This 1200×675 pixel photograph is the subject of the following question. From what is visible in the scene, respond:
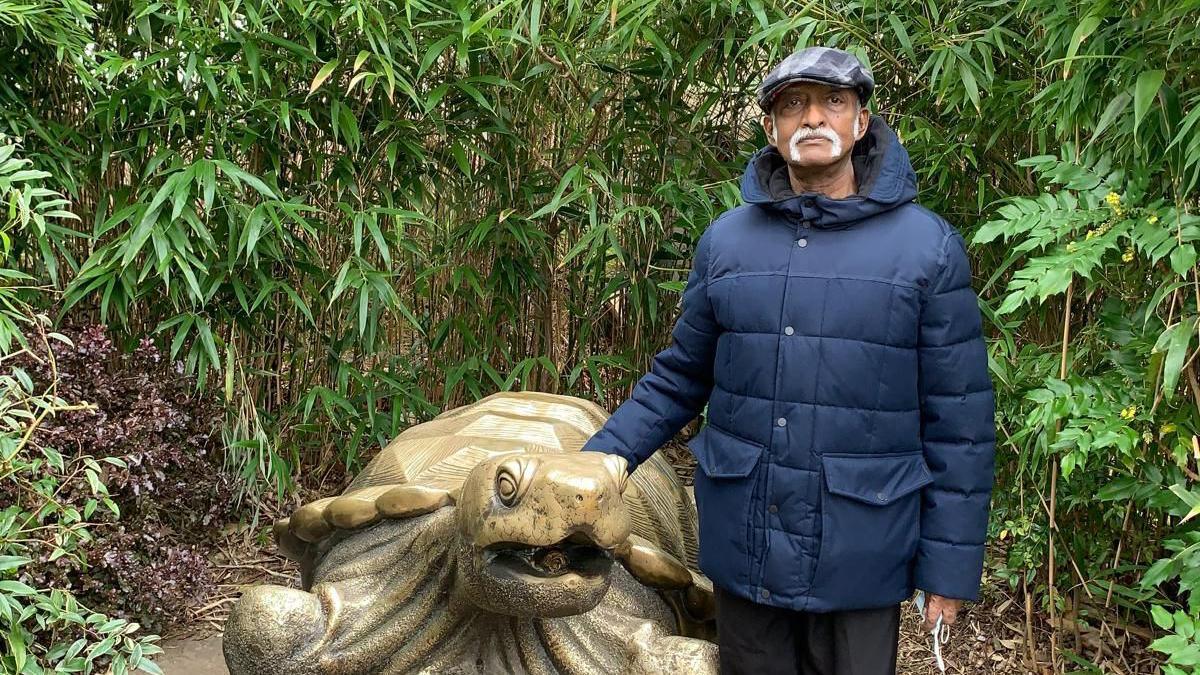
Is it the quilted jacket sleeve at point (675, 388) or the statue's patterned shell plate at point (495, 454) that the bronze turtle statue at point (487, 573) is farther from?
the quilted jacket sleeve at point (675, 388)

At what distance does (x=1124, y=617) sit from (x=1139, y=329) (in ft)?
3.29

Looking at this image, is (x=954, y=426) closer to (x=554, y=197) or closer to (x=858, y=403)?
(x=858, y=403)

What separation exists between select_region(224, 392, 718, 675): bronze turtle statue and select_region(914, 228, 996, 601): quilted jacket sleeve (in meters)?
0.46

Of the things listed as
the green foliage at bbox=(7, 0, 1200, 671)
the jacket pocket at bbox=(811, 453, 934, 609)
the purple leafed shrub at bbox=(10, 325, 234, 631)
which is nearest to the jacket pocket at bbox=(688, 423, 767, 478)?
the jacket pocket at bbox=(811, 453, 934, 609)

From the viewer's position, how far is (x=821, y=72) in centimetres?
176

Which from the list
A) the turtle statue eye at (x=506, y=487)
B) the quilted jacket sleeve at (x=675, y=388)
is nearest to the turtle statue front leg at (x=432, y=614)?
the turtle statue eye at (x=506, y=487)

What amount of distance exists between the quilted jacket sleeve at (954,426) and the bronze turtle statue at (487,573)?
0.46 metres

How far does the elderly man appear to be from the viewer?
1.81 meters

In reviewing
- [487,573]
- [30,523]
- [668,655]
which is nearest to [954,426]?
[668,655]

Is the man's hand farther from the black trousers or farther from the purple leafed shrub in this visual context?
the purple leafed shrub

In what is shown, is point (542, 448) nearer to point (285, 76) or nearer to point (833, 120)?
point (833, 120)

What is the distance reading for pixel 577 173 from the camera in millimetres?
3188

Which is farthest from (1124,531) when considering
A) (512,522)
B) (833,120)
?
(512,522)

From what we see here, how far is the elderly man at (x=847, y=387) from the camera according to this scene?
181cm
